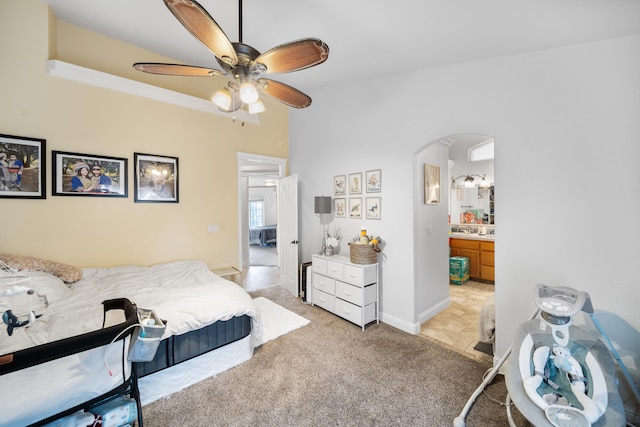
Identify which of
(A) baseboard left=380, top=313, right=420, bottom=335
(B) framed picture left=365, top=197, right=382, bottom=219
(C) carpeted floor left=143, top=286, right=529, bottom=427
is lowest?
(C) carpeted floor left=143, top=286, right=529, bottom=427

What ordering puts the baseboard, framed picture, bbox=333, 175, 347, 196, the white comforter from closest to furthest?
the white comforter
the baseboard
framed picture, bbox=333, 175, 347, 196

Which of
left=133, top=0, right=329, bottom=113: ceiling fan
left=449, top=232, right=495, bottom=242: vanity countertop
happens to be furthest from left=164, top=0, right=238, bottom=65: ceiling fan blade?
left=449, top=232, right=495, bottom=242: vanity countertop

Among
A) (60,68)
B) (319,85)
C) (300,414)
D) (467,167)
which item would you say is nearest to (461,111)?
(319,85)

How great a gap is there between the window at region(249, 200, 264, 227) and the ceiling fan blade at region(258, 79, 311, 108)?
371 inches

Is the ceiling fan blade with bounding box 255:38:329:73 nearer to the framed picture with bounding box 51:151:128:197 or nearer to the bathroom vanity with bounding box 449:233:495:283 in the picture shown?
the framed picture with bounding box 51:151:128:197

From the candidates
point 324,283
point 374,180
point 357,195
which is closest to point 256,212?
point 324,283

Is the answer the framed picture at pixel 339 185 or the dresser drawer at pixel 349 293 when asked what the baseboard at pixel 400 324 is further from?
the framed picture at pixel 339 185

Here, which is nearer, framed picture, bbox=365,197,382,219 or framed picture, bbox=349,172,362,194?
framed picture, bbox=365,197,382,219

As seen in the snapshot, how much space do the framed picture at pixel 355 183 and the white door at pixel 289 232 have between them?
93cm

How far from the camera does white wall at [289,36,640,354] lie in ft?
6.07

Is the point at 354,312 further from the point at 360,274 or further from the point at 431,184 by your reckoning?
the point at 431,184

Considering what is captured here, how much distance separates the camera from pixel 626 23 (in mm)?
1731

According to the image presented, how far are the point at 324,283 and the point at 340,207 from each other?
1.12 metres

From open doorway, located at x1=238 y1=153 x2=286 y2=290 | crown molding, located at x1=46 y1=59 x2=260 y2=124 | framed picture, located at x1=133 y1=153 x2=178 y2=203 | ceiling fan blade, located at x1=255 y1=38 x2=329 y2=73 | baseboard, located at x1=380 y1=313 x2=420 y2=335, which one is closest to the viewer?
ceiling fan blade, located at x1=255 y1=38 x2=329 y2=73
